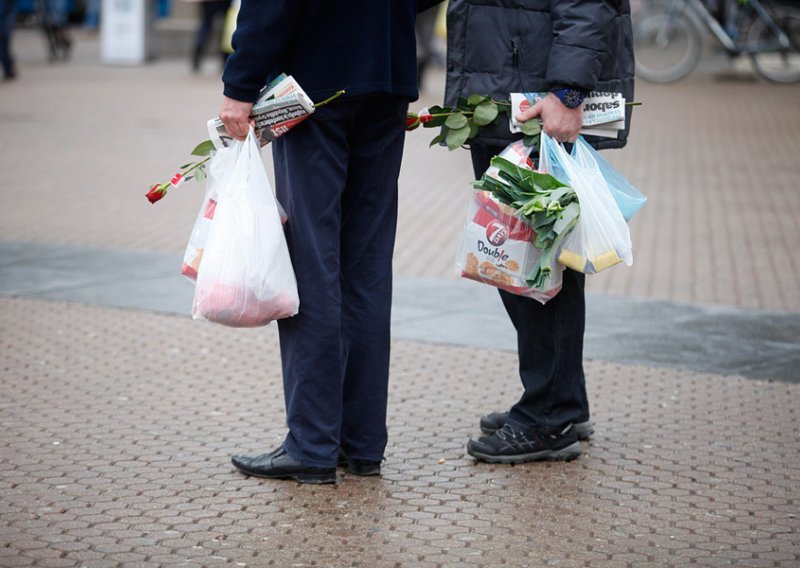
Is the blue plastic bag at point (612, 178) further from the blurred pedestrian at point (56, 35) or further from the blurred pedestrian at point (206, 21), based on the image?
the blurred pedestrian at point (56, 35)

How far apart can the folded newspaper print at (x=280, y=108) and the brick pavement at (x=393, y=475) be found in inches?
42.4

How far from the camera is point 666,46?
17031mm

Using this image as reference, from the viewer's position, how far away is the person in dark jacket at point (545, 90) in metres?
3.68

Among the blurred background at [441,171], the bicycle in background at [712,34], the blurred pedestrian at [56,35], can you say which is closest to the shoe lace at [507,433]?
the blurred background at [441,171]

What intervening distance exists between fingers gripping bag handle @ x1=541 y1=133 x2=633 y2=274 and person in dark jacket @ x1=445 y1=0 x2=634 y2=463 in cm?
8

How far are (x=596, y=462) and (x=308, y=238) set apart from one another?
123 cm

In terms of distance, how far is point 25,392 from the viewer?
15.3 feet

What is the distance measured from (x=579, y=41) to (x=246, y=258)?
3.82ft

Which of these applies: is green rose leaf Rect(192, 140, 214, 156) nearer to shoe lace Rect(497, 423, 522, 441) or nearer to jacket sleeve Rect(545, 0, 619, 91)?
jacket sleeve Rect(545, 0, 619, 91)

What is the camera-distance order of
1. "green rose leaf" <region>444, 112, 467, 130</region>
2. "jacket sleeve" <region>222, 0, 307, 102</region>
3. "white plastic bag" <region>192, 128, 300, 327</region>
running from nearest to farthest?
"jacket sleeve" <region>222, 0, 307, 102</region> → "white plastic bag" <region>192, 128, 300, 327</region> → "green rose leaf" <region>444, 112, 467, 130</region>

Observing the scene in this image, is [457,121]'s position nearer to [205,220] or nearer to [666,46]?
[205,220]

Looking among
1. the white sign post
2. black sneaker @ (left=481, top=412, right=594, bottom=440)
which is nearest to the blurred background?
the white sign post

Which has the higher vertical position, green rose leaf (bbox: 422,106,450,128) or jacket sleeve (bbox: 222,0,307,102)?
jacket sleeve (bbox: 222,0,307,102)

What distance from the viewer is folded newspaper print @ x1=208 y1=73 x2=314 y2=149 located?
348 centimetres
